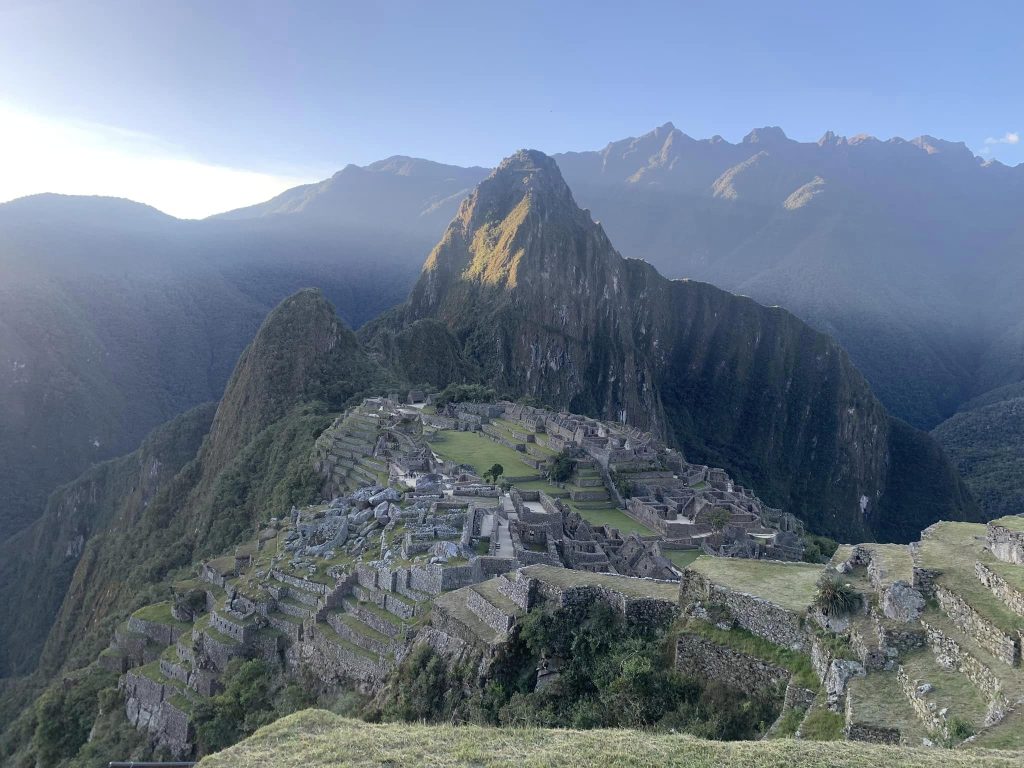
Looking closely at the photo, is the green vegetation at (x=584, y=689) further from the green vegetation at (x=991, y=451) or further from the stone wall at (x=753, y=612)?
the green vegetation at (x=991, y=451)

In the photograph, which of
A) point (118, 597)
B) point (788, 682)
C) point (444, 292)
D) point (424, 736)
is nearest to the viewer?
point (424, 736)

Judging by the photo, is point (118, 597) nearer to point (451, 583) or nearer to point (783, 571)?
point (451, 583)

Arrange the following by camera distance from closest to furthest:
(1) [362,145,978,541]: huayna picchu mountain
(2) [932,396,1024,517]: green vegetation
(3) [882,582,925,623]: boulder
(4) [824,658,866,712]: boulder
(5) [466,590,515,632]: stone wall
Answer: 1. (4) [824,658,866,712]: boulder
2. (3) [882,582,925,623]: boulder
3. (5) [466,590,515,632]: stone wall
4. (2) [932,396,1024,517]: green vegetation
5. (1) [362,145,978,541]: huayna picchu mountain

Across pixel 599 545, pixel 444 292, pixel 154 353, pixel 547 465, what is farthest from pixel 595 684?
pixel 154 353

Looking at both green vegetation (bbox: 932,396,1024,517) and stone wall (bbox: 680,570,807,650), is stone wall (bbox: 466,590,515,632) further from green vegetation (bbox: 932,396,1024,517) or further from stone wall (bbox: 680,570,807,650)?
green vegetation (bbox: 932,396,1024,517)

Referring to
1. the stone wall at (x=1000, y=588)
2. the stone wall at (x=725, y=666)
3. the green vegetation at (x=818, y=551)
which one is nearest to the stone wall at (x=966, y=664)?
the stone wall at (x=1000, y=588)

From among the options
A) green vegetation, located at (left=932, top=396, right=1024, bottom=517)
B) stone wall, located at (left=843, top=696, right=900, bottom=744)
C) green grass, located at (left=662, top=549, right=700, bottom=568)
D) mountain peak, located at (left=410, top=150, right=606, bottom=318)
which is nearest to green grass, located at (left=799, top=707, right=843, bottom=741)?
stone wall, located at (left=843, top=696, right=900, bottom=744)
